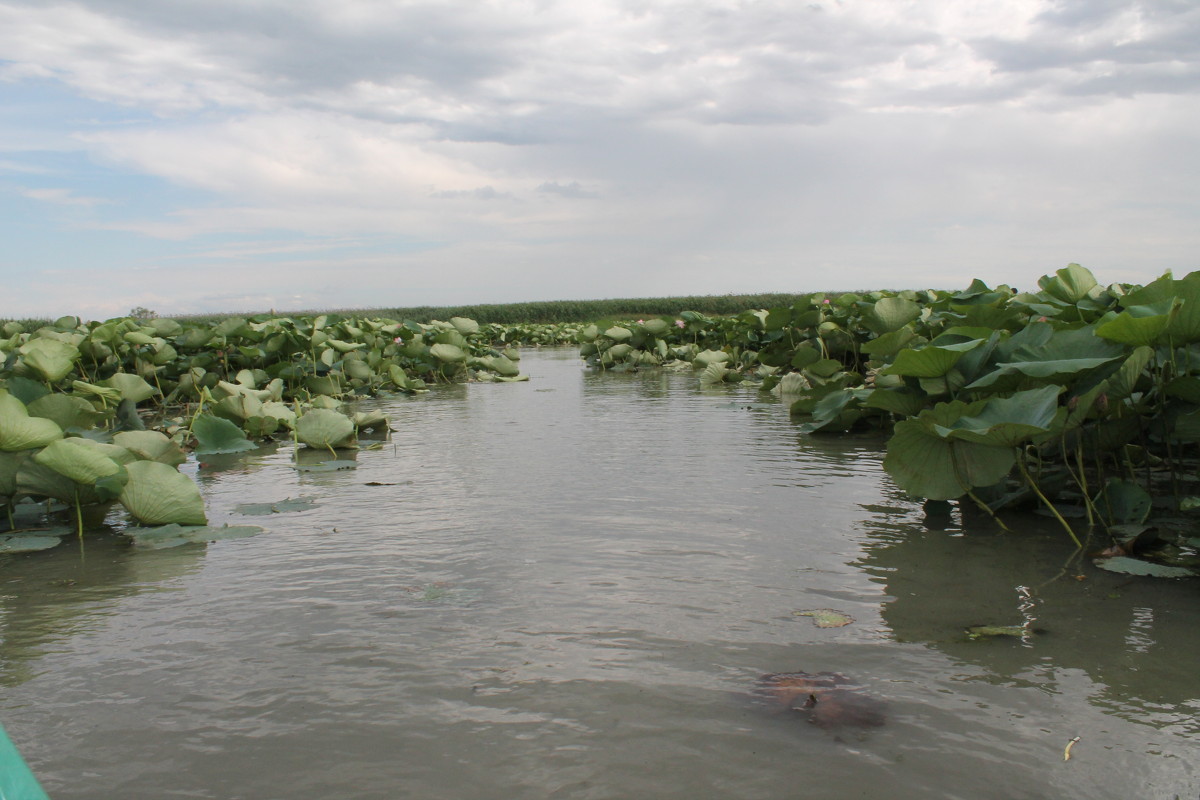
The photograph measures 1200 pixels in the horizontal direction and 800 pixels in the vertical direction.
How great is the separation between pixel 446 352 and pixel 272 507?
597cm

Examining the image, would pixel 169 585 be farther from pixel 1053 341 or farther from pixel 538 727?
pixel 1053 341

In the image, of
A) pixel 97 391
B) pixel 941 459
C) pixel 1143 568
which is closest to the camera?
pixel 1143 568

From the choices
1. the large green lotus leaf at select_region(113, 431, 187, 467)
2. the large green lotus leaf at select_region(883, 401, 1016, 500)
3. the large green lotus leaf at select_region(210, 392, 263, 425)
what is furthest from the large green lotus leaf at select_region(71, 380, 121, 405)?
the large green lotus leaf at select_region(883, 401, 1016, 500)

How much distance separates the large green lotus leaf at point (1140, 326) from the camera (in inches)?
85.0

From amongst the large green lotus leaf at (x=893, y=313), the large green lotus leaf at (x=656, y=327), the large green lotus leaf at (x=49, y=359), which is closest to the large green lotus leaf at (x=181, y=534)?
the large green lotus leaf at (x=49, y=359)

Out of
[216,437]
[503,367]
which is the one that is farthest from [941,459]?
[503,367]

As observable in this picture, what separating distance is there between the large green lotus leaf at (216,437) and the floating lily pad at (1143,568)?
3756 mm

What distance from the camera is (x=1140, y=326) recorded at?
2.19m

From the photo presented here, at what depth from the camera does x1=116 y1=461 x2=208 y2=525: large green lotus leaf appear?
2.69 metres

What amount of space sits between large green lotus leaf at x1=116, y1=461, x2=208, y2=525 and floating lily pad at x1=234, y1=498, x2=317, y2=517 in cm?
28

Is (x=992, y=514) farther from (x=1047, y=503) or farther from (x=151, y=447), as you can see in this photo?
(x=151, y=447)

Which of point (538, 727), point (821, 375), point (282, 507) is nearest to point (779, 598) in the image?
point (538, 727)

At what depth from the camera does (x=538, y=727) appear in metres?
1.41

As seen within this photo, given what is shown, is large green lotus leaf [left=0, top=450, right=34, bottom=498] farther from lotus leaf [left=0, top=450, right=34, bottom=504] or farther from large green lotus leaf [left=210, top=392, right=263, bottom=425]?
large green lotus leaf [left=210, top=392, right=263, bottom=425]
